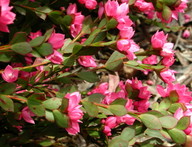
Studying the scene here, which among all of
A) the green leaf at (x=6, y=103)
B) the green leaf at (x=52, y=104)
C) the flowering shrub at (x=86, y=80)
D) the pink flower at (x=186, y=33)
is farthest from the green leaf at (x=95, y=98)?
the pink flower at (x=186, y=33)

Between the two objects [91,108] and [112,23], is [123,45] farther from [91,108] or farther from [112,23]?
[91,108]

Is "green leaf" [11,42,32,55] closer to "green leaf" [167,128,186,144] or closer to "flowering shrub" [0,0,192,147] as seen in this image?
"flowering shrub" [0,0,192,147]

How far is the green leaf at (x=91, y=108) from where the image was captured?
32.2 inches

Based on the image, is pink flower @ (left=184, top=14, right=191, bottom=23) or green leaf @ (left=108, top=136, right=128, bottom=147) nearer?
green leaf @ (left=108, top=136, right=128, bottom=147)

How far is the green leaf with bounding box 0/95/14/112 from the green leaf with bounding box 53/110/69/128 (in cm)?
11

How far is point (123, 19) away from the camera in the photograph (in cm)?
88

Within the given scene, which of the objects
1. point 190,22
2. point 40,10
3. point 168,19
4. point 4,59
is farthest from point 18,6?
point 190,22

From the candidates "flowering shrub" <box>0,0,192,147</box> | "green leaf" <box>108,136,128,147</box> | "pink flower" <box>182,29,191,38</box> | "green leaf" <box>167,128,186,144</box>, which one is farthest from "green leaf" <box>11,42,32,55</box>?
"pink flower" <box>182,29,191,38</box>

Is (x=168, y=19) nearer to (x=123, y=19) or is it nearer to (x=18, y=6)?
(x=123, y=19)

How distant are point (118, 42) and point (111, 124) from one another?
0.85ft

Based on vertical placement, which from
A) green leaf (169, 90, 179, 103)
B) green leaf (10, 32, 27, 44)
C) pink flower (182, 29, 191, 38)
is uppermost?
green leaf (10, 32, 27, 44)

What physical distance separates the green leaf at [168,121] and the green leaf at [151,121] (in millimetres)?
26

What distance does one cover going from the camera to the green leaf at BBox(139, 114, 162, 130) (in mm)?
816

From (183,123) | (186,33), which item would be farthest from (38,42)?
(186,33)
